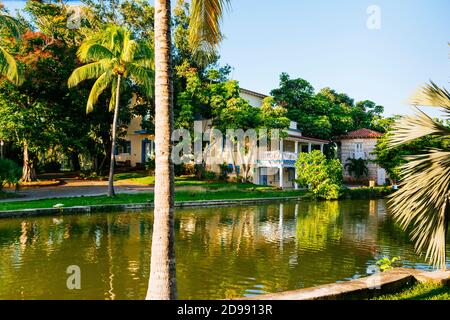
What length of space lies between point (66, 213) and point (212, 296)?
13024 mm

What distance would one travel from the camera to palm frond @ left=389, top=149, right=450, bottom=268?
17.9 ft

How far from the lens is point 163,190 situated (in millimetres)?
5211

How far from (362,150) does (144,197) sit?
95.8 ft

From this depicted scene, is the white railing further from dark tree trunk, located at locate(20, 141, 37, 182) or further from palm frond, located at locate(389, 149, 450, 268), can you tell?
palm frond, located at locate(389, 149, 450, 268)

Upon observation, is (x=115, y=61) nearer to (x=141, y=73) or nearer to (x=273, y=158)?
(x=141, y=73)

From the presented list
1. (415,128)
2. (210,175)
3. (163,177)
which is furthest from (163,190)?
(210,175)

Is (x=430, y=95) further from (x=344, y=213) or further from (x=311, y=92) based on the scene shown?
(x=311, y=92)

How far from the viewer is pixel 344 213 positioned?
21.3 m

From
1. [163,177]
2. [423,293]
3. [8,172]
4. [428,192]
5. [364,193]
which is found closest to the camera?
[163,177]

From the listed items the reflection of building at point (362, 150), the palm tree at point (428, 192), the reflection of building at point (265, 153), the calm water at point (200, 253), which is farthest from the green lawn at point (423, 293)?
the reflection of building at point (362, 150)

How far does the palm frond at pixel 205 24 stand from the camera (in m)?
6.17

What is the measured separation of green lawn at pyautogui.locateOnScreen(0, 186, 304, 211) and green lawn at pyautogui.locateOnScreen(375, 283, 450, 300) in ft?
53.9

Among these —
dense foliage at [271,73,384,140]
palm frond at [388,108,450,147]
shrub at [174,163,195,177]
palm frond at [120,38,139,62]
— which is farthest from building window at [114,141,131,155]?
palm frond at [388,108,450,147]
